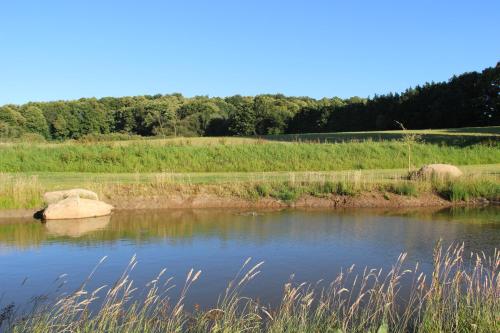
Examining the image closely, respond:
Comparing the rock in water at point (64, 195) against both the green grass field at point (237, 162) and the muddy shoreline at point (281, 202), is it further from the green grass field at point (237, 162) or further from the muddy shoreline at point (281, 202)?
the green grass field at point (237, 162)

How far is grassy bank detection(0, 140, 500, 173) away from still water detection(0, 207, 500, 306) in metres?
10.9

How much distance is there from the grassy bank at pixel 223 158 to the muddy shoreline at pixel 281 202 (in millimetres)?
8842

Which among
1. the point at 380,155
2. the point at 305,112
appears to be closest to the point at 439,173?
the point at 380,155

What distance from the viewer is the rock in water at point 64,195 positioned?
72.3 feet

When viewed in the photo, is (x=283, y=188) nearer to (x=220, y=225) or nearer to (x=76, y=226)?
(x=220, y=225)

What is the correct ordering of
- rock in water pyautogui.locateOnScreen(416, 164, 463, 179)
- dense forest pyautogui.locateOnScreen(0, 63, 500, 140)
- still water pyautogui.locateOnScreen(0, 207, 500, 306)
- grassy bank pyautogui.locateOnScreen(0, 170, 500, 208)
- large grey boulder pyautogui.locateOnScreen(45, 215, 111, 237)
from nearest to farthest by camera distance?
still water pyautogui.locateOnScreen(0, 207, 500, 306) < large grey boulder pyautogui.locateOnScreen(45, 215, 111, 237) < grassy bank pyautogui.locateOnScreen(0, 170, 500, 208) < rock in water pyautogui.locateOnScreen(416, 164, 463, 179) < dense forest pyautogui.locateOnScreen(0, 63, 500, 140)

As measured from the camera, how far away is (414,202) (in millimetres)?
24156

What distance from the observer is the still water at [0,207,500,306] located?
480 inches

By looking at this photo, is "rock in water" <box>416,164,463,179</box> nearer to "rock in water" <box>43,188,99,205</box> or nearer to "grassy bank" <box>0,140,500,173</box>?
Result: "grassy bank" <box>0,140,500,173</box>

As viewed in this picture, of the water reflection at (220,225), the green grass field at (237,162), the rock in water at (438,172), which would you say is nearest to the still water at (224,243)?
the water reflection at (220,225)

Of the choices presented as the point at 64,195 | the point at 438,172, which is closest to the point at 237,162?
the point at 438,172

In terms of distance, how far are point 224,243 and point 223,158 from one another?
1871 centimetres

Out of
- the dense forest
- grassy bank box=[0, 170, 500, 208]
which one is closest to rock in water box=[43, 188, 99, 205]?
grassy bank box=[0, 170, 500, 208]

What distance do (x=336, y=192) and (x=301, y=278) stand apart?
1293 centimetres
